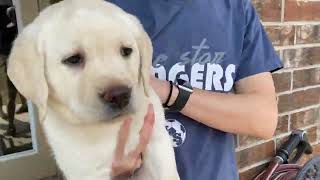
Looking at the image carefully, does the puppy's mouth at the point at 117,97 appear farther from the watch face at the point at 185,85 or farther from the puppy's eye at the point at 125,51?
the watch face at the point at 185,85

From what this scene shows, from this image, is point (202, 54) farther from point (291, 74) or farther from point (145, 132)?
point (291, 74)

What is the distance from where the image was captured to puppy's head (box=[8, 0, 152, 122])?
1.38m

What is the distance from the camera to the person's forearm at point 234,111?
1.75 meters

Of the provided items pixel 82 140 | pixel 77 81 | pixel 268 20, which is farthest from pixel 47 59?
pixel 268 20

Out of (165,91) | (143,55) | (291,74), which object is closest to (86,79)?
(143,55)

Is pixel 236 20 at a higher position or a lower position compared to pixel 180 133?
higher

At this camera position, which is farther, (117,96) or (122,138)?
(122,138)

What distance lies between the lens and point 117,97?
4.47 feet

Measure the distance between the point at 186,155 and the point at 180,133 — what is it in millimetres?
74

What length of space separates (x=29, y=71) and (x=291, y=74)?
68.4 inches

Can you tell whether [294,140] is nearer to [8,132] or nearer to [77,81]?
[8,132]

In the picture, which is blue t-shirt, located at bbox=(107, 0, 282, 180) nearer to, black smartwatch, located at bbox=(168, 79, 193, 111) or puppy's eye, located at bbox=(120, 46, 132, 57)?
black smartwatch, located at bbox=(168, 79, 193, 111)

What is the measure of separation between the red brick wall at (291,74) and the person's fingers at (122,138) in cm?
117

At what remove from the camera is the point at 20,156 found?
241 centimetres
